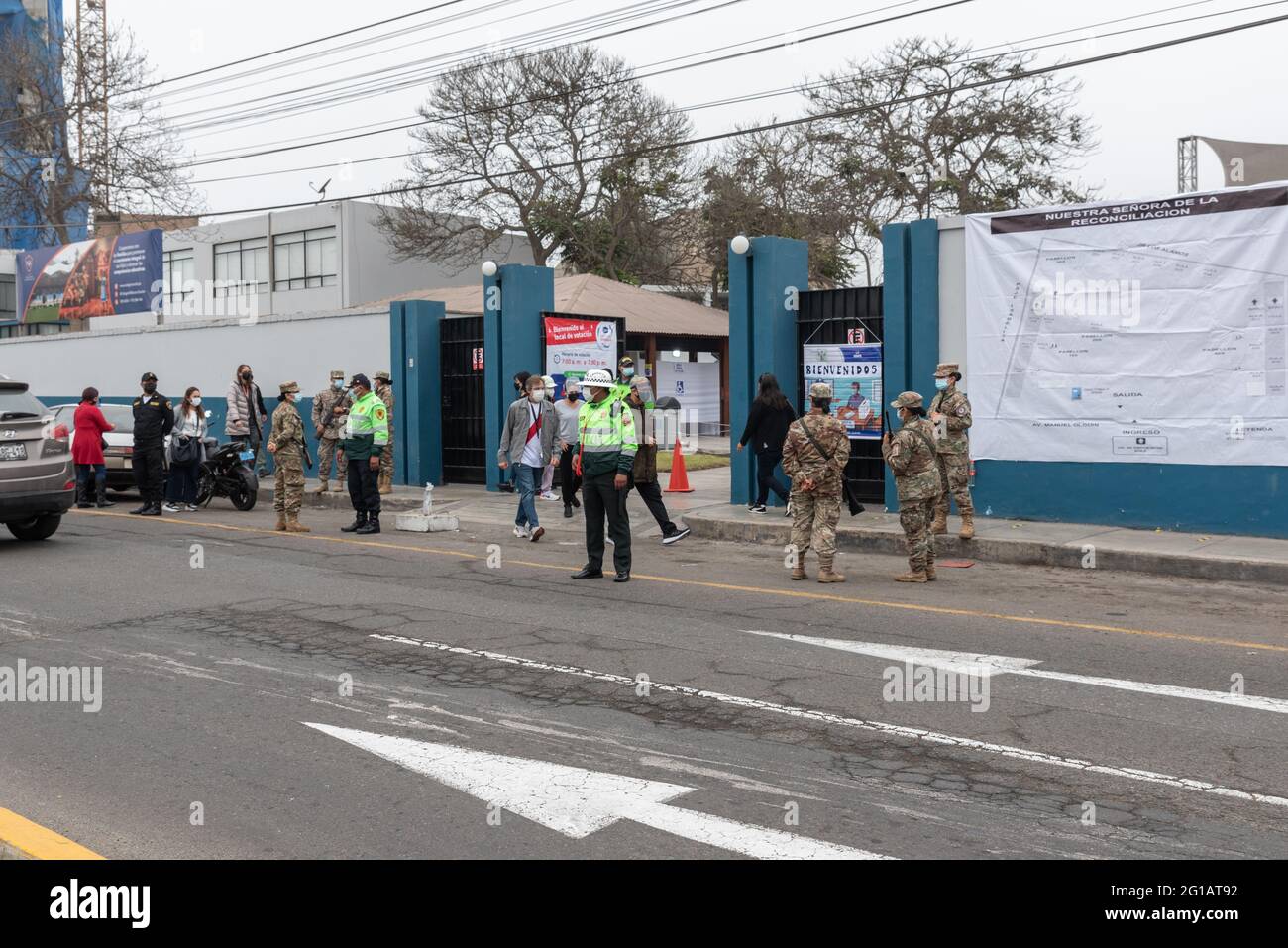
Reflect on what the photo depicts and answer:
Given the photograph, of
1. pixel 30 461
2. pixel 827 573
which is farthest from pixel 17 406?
pixel 827 573

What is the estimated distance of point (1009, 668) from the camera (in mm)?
7867

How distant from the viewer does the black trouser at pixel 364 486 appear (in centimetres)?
1527

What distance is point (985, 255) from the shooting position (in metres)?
14.9

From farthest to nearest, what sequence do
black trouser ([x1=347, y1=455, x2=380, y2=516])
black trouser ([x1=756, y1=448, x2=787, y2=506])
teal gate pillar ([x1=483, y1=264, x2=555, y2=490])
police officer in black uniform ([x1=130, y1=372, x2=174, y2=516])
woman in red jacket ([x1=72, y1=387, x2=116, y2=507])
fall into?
teal gate pillar ([x1=483, y1=264, x2=555, y2=490]), woman in red jacket ([x1=72, y1=387, x2=116, y2=507]), police officer in black uniform ([x1=130, y1=372, x2=174, y2=516]), black trouser ([x1=756, y1=448, x2=787, y2=506]), black trouser ([x1=347, y1=455, x2=380, y2=516])

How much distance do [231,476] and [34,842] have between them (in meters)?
14.2

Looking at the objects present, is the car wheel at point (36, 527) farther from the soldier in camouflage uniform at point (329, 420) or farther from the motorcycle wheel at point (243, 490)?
the soldier in camouflage uniform at point (329, 420)

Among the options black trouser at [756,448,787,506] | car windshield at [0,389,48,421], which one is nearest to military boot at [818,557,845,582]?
black trouser at [756,448,787,506]

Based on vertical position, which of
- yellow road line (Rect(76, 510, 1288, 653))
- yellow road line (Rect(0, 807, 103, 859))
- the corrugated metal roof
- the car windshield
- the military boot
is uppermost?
the corrugated metal roof

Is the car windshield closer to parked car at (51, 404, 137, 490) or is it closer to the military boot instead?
parked car at (51, 404, 137, 490)

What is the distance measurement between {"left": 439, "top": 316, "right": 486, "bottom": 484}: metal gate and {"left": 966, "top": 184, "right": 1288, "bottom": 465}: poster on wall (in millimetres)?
8780

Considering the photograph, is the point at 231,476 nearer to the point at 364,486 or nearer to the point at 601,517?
the point at 364,486

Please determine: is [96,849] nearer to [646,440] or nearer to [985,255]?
[646,440]

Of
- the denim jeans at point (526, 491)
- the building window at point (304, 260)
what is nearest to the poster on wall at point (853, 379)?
the denim jeans at point (526, 491)

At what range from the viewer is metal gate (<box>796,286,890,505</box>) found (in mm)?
16234
